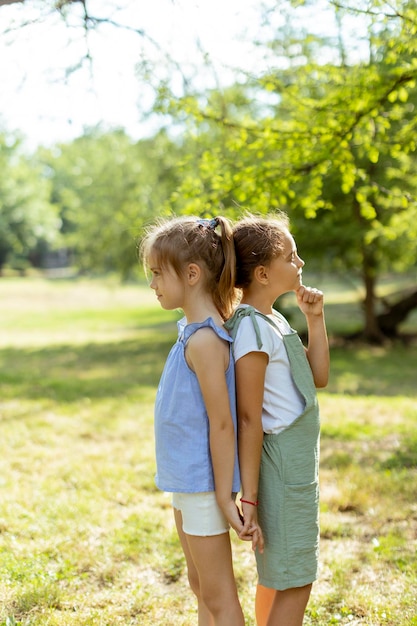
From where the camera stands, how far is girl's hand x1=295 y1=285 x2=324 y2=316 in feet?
7.73

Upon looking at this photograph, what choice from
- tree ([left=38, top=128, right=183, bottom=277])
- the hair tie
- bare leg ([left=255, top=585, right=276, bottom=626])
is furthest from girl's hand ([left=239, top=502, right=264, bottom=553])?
tree ([left=38, top=128, right=183, bottom=277])

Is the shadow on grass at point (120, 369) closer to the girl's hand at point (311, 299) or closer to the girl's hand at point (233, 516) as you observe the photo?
the girl's hand at point (311, 299)

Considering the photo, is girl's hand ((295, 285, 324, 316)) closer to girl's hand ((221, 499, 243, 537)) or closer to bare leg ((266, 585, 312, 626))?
girl's hand ((221, 499, 243, 537))

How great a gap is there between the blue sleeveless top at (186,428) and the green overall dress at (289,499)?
0.13m

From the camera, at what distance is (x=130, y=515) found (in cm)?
414

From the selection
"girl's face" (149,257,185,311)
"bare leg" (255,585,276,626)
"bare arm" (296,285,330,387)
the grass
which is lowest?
the grass

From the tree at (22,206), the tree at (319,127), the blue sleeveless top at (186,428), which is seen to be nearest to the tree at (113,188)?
the tree at (319,127)

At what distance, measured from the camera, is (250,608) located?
3.05 meters

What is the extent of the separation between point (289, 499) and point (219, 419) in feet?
1.22

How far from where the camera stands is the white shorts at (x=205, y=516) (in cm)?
212

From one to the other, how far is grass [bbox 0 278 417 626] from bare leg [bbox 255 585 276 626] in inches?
20.3

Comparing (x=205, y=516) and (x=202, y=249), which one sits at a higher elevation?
(x=202, y=249)

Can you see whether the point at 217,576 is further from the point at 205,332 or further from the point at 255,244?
the point at 255,244

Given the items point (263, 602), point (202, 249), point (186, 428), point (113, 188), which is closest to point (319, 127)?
point (202, 249)
